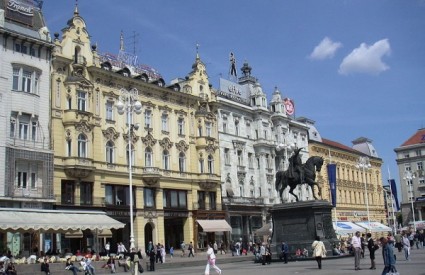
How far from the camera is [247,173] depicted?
2591 inches

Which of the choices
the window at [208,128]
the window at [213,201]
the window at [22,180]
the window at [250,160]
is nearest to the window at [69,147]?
the window at [22,180]

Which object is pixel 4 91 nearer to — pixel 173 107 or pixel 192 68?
pixel 173 107

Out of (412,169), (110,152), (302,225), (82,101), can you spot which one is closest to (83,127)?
(82,101)

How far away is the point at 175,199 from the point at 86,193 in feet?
38.6

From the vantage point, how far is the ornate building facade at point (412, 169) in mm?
117125

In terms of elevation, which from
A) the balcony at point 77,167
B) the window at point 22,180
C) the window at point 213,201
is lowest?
the window at point 213,201

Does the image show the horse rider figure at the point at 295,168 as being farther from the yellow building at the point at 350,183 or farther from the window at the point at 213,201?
the yellow building at the point at 350,183

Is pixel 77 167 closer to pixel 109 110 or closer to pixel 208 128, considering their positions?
pixel 109 110

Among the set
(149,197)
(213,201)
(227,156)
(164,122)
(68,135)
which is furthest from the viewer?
(227,156)

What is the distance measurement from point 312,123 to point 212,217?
35713mm

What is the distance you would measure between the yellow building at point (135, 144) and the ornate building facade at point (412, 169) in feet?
235

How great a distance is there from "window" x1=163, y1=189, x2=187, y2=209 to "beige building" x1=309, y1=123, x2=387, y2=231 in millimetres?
32046

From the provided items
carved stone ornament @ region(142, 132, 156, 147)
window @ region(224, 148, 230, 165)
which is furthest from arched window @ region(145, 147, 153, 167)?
window @ region(224, 148, 230, 165)

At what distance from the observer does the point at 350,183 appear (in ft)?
303
